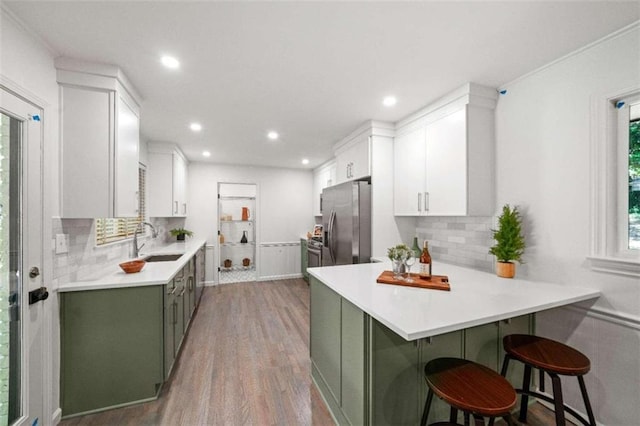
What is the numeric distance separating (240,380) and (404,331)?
5.84 ft

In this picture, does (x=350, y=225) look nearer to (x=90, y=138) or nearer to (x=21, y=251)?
(x=90, y=138)

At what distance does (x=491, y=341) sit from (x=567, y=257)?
2.65 feet

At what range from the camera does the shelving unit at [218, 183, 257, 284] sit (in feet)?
19.2

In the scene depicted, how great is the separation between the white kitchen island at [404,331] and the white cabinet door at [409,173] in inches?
42.2

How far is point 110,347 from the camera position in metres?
1.85

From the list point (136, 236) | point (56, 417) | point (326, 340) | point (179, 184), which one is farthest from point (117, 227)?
point (326, 340)

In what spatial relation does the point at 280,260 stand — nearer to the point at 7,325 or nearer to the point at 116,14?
the point at 7,325

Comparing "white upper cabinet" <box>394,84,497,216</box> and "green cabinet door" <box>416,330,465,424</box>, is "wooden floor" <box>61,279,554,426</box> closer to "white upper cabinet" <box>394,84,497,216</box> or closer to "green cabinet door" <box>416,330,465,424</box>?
"green cabinet door" <box>416,330,465,424</box>

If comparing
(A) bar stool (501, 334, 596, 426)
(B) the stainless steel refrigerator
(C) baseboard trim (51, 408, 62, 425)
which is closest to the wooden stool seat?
(A) bar stool (501, 334, 596, 426)

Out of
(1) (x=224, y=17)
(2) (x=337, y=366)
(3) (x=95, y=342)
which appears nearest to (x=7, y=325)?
(3) (x=95, y=342)

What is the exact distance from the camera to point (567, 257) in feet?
5.94

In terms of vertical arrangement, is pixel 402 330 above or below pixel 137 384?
above

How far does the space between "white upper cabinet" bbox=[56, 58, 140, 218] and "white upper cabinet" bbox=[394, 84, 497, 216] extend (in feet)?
8.82

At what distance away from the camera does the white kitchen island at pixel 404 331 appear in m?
1.30
